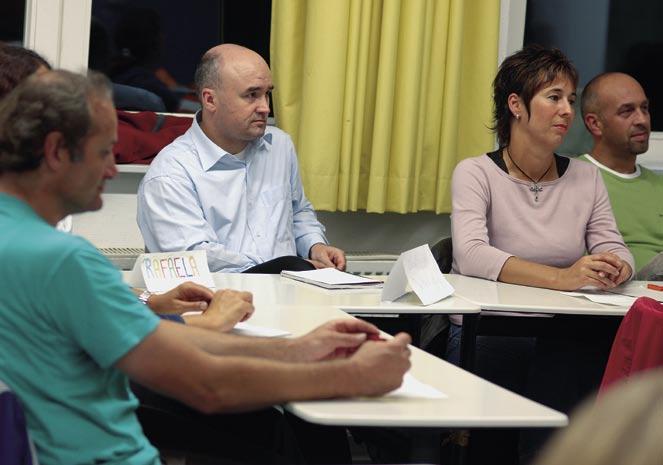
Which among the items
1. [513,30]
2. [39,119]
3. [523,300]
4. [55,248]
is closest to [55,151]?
[39,119]

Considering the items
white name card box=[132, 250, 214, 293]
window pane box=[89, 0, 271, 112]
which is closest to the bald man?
window pane box=[89, 0, 271, 112]

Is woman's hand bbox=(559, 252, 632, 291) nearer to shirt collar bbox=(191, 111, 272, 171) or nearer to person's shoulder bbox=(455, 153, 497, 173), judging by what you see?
person's shoulder bbox=(455, 153, 497, 173)

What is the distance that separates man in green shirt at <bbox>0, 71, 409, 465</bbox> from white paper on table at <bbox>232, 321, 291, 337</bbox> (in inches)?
21.1

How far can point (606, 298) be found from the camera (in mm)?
3133

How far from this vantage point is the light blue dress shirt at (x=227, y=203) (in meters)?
3.51

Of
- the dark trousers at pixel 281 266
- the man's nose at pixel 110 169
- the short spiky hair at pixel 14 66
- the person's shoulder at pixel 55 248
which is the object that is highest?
the short spiky hair at pixel 14 66

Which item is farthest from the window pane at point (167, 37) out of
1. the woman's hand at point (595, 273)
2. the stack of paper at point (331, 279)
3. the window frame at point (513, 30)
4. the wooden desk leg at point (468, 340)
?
the wooden desk leg at point (468, 340)

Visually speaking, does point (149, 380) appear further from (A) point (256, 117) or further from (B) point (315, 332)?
(A) point (256, 117)

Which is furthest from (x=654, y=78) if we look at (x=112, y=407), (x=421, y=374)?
(x=112, y=407)

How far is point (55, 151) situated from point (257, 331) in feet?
2.61

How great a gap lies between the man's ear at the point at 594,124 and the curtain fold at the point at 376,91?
45cm

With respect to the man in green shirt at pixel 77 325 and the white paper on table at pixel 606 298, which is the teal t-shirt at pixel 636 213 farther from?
the man in green shirt at pixel 77 325

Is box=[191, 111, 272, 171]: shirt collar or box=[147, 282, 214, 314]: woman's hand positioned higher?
box=[191, 111, 272, 171]: shirt collar

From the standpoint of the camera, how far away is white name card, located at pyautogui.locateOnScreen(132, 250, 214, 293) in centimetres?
282
